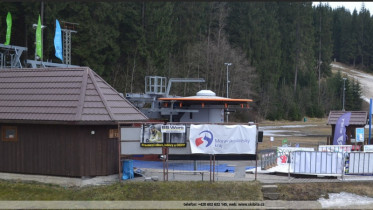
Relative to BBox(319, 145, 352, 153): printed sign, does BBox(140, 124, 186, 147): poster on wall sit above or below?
above

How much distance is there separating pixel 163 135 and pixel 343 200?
22.7 feet

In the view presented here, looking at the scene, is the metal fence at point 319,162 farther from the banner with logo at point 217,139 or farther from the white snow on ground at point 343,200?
the banner with logo at point 217,139

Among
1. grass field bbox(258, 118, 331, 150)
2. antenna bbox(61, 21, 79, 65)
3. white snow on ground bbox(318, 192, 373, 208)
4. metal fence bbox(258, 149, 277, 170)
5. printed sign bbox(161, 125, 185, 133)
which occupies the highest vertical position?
antenna bbox(61, 21, 79, 65)

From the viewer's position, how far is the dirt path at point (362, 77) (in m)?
100

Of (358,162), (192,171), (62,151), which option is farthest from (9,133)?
Answer: (358,162)

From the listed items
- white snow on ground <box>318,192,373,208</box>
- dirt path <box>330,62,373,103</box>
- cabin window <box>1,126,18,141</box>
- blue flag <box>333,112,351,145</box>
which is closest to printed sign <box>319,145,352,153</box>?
blue flag <box>333,112,351,145</box>

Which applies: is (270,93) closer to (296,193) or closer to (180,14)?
(180,14)

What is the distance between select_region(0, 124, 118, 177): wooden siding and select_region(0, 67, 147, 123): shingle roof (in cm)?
51

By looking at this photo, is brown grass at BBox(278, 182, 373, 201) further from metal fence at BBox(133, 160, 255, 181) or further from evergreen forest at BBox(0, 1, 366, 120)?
evergreen forest at BBox(0, 1, 366, 120)

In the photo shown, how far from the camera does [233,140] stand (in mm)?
14617

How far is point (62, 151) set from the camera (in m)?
15.1

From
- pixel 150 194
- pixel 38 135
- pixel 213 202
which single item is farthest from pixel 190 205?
pixel 38 135

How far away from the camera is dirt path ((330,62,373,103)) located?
329ft

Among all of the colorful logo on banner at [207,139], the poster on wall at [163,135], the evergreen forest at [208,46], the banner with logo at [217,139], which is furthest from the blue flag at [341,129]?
the evergreen forest at [208,46]
